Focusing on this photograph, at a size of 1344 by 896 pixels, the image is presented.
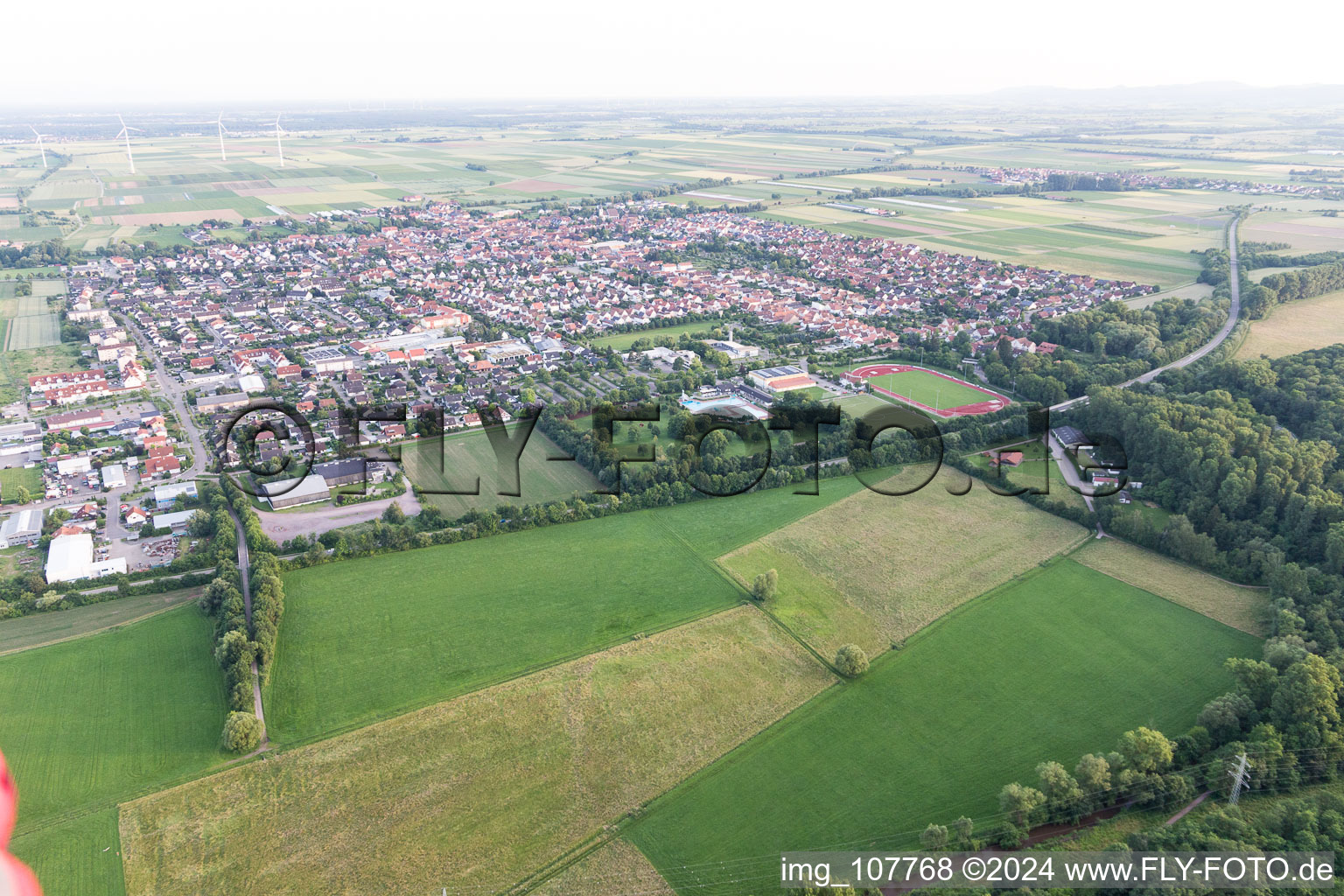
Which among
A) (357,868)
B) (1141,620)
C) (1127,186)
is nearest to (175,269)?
(357,868)

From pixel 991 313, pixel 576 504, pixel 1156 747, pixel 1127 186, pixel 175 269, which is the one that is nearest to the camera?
pixel 1156 747

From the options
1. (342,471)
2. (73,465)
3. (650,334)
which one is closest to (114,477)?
(73,465)

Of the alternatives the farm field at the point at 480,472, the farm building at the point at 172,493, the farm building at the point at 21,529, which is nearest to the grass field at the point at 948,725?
the farm field at the point at 480,472

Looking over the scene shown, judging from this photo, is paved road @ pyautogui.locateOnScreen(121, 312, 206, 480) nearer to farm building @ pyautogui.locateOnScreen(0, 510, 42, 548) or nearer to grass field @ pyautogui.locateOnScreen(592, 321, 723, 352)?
farm building @ pyautogui.locateOnScreen(0, 510, 42, 548)

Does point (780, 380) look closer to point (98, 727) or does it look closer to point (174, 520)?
point (174, 520)

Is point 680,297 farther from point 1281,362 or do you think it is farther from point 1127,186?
point 1127,186

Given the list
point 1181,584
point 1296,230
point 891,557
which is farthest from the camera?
point 1296,230

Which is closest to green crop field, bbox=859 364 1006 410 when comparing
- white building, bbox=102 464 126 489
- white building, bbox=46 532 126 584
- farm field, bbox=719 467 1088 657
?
farm field, bbox=719 467 1088 657

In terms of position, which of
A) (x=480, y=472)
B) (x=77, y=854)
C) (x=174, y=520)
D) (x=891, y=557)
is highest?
(x=480, y=472)
